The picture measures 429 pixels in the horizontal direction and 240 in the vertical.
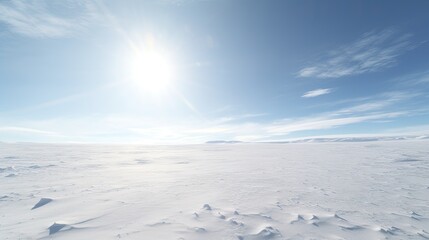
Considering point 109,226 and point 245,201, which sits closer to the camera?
point 109,226

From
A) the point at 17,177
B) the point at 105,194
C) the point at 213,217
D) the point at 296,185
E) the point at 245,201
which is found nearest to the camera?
the point at 213,217

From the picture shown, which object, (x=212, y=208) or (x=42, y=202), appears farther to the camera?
(x=42, y=202)

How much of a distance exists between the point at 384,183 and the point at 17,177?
1699cm

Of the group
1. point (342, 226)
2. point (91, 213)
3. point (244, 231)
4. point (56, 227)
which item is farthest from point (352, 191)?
point (56, 227)

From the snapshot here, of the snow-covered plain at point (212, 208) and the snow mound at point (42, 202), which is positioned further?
the snow mound at point (42, 202)

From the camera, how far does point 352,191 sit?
840 cm

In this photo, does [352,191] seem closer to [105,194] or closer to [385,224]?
[385,224]

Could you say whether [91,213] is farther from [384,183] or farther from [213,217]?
[384,183]

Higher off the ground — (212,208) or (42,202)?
(42,202)

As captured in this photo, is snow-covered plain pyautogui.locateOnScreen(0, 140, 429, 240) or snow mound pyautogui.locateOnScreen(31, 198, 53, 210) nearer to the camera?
snow-covered plain pyautogui.locateOnScreen(0, 140, 429, 240)

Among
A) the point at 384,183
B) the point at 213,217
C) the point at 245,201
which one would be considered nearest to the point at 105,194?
the point at 213,217

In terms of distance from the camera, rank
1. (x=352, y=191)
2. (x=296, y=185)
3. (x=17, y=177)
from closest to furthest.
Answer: (x=352, y=191), (x=296, y=185), (x=17, y=177)

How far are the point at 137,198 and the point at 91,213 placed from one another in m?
1.62

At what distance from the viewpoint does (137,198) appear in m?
7.36
